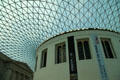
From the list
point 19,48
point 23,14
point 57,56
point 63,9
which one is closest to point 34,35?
point 23,14

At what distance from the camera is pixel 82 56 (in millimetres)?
10883

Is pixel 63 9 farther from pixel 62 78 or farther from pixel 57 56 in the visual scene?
pixel 62 78

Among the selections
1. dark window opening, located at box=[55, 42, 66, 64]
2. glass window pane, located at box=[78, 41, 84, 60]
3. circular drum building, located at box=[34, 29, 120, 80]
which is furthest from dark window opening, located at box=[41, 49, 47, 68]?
glass window pane, located at box=[78, 41, 84, 60]

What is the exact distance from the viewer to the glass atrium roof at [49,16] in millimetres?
19406

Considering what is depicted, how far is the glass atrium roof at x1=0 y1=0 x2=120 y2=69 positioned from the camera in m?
19.4

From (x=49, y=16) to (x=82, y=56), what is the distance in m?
15.8

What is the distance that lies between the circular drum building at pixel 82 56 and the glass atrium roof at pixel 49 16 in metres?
10.2

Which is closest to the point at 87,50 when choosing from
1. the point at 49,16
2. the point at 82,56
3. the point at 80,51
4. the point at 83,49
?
the point at 83,49

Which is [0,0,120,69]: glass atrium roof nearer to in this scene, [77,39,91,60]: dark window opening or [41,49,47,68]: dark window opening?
[77,39,91,60]: dark window opening

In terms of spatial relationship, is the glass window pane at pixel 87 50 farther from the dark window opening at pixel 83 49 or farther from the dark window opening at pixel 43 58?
the dark window opening at pixel 43 58

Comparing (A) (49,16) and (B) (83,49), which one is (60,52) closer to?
(B) (83,49)

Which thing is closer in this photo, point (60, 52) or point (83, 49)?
point (83, 49)

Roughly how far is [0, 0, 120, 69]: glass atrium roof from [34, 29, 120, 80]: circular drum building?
33.6 feet

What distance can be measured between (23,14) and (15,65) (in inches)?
896
